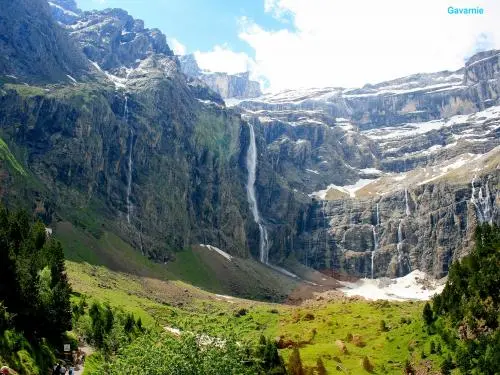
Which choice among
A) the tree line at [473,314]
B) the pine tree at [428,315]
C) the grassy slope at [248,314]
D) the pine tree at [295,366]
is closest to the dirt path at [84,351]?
the grassy slope at [248,314]

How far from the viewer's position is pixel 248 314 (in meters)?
135

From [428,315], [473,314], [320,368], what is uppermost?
[473,314]

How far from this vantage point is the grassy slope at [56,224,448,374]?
236 feet

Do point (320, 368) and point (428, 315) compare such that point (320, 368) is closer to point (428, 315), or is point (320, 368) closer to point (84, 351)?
point (428, 315)

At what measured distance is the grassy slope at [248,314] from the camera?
236 feet

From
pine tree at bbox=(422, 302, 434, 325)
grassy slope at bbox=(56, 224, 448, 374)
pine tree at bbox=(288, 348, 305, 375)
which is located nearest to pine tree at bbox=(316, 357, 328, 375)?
grassy slope at bbox=(56, 224, 448, 374)

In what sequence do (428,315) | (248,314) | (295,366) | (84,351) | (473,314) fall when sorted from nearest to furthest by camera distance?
(473,314) → (295,366) → (84,351) → (428,315) → (248,314)

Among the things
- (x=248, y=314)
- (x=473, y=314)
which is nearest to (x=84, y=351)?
(x=473, y=314)

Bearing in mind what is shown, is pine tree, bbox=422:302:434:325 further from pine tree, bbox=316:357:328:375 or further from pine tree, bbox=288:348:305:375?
pine tree, bbox=288:348:305:375

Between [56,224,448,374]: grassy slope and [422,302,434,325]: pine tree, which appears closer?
[56,224,448,374]: grassy slope

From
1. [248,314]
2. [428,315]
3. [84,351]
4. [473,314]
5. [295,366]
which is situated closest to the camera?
[473,314]

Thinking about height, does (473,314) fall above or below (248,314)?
above

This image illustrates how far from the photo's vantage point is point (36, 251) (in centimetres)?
7794

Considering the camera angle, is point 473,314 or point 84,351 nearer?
point 473,314
